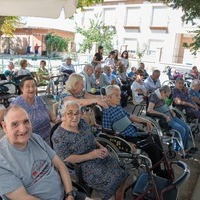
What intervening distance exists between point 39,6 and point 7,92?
3.00m

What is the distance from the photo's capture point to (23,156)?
5.57ft

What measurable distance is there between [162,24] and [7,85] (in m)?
18.3

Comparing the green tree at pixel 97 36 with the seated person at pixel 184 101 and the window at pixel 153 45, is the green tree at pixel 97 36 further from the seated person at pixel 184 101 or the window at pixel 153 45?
the seated person at pixel 184 101

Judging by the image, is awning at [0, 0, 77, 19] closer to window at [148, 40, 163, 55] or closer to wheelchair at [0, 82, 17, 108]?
wheelchair at [0, 82, 17, 108]

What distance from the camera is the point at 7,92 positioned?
17.2ft

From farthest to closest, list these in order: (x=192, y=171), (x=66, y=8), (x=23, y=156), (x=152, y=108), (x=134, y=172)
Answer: (x=152, y=108)
(x=192, y=171)
(x=134, y=172)
(x=66, y=8)
(x=23, y=156)

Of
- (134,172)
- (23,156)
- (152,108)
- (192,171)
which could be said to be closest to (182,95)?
(152,108)

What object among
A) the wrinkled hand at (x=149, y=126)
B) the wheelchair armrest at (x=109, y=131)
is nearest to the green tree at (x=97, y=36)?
the wrinkled hand at (x=149, y=126)

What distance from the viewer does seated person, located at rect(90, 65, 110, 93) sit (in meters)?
5.77

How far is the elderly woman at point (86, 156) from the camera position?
2.21 meters

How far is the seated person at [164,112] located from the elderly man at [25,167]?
2282 mm

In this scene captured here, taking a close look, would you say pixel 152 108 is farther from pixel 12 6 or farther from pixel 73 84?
pixel 12 6

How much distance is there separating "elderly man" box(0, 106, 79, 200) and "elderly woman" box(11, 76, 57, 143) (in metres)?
0.88

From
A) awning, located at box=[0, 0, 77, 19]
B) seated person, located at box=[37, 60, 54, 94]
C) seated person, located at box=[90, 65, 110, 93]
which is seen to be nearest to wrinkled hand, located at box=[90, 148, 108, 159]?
awning, located at box=[0, 0, 77, 19]
